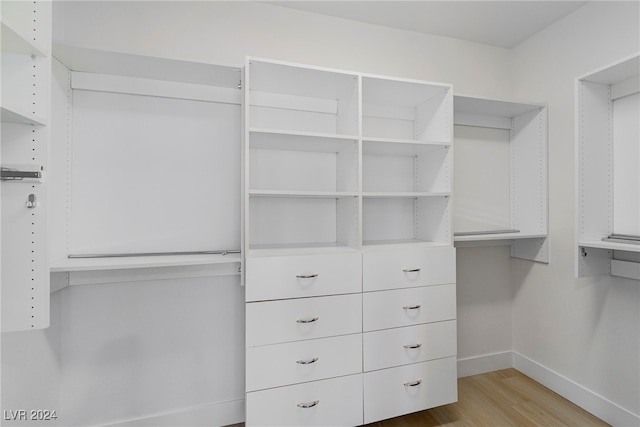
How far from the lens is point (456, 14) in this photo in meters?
2.09

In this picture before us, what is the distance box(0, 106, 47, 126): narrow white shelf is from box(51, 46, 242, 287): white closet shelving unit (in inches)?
22.2

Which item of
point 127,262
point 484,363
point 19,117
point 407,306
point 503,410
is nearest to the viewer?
point 19,117

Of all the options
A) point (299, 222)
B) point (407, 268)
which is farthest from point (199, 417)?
point (407, 268)

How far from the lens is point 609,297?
6.24 ft

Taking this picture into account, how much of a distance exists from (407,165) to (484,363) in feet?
5.44

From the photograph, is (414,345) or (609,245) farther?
(414,345)

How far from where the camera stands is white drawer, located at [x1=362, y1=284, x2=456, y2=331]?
1697 millimetres

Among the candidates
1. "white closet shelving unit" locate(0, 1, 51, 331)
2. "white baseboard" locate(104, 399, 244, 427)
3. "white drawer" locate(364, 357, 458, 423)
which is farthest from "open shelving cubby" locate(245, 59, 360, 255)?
"white baseboard" locate(104, 399, 244, 427)

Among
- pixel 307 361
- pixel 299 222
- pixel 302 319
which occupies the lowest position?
pixel 307 361

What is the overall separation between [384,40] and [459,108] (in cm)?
72

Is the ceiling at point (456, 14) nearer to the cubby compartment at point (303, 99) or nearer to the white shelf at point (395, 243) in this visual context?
the cubby compartment at point (303, 99)

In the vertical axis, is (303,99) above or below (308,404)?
above

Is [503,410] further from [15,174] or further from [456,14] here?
[15,174]

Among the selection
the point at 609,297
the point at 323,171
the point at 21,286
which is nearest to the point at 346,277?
the point at 323,171
